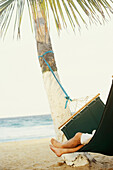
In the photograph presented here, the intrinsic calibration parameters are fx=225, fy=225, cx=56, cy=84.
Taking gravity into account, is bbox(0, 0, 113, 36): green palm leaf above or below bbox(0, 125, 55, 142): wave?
above

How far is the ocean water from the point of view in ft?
31.8

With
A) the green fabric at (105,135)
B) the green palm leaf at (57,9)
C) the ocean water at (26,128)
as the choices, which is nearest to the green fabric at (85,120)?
the green fabric at (105,135)

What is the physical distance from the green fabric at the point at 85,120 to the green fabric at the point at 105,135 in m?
0.39

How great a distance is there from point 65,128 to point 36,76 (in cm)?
1241

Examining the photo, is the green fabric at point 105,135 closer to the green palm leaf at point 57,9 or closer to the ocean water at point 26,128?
the green palm leaf at point 57,9

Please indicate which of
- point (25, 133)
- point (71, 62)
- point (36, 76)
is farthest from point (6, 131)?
point (71, 62)

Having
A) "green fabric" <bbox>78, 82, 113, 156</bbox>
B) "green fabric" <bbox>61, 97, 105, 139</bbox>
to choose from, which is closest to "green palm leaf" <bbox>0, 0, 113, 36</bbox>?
"green fabric" <bbox>61, 97, 105, 139</bbox>

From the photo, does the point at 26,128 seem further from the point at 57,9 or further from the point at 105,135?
the point at 105,135

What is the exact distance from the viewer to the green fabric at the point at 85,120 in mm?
2037

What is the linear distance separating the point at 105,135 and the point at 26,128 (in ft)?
33.6

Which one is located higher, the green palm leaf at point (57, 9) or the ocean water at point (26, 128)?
the green palm leaf at point (57, 9)

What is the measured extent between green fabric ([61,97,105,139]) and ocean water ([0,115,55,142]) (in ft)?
24.8

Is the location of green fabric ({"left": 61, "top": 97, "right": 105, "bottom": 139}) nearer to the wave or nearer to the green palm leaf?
the green palm leaf

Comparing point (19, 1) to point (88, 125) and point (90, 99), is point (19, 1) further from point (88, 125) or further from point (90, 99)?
point (88, 125)
